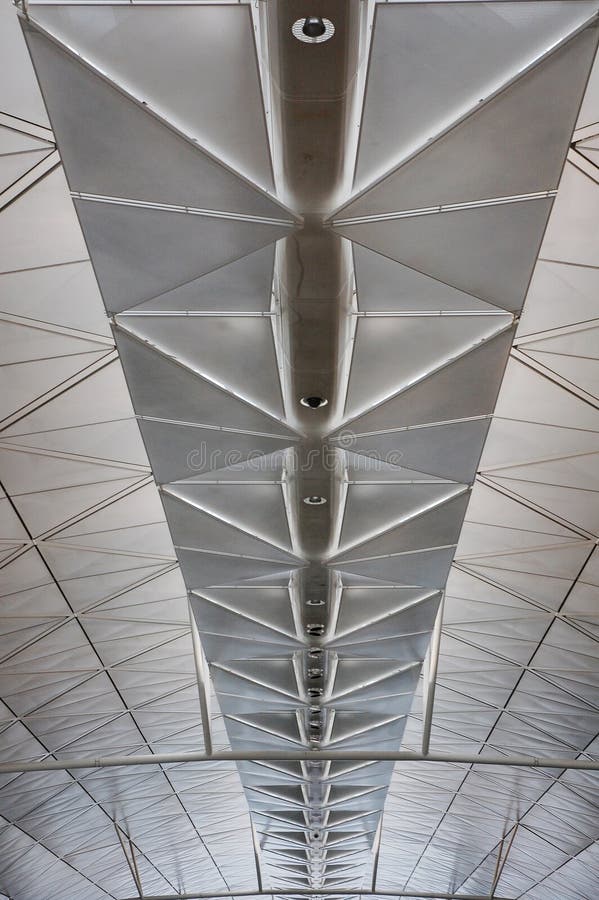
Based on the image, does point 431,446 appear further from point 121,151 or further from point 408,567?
point 121,151

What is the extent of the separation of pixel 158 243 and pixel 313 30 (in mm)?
6472

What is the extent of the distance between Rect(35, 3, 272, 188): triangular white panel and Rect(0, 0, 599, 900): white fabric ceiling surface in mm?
50

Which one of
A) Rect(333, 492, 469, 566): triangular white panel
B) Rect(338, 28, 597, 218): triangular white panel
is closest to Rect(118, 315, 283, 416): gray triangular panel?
Rect(338, 28, 597, 218): triangular white panel

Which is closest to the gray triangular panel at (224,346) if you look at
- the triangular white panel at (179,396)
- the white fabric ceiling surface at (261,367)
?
the white fabric ceiling surface at (261,367)

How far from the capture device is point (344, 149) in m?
16.0

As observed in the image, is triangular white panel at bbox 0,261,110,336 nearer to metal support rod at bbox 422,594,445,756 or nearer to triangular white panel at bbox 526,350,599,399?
triangular white panel at bbox 526,350,599,399

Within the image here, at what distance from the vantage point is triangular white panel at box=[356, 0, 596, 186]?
48.3ft

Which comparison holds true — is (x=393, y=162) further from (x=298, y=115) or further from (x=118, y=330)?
(x=118, y=330)

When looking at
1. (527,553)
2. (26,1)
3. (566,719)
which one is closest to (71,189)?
(26,1)

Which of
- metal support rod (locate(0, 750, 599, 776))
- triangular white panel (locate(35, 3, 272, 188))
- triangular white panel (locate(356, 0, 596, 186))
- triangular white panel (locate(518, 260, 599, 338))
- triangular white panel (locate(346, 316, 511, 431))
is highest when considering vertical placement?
triangular white panel (locate(518, 260, 599, 338))

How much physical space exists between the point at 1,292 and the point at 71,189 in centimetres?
473

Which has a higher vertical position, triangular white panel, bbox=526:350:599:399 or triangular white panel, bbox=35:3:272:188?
triangular white panel, bbox=526:350:599:399

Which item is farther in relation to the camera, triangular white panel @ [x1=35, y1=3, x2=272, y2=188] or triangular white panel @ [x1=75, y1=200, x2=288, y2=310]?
triangular white panel @ [x1=75, y1=200, x2=288, y2=310]

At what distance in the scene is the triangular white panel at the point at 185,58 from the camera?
48.8ft
